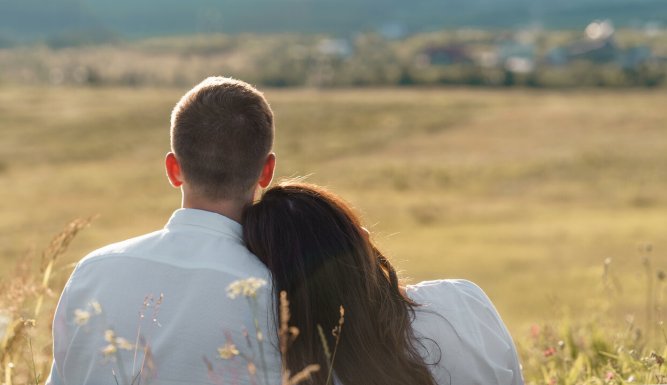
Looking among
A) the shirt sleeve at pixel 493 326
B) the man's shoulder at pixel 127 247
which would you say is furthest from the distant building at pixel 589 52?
the man's shoulder at pixel 127 247

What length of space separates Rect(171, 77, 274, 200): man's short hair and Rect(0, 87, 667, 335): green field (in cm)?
609

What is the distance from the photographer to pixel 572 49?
391ft

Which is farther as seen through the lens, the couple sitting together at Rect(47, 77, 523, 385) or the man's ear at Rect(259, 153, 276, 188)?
the man's ear at Rect(259, 153, 276, 188)

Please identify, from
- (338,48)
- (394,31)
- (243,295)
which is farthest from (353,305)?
(394,31)

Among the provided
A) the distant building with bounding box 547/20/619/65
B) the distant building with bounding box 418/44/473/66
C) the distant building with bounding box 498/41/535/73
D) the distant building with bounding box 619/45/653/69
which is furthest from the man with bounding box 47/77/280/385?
the distant building with bounding box 547/20/619/65

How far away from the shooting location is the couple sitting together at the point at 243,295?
2.61m

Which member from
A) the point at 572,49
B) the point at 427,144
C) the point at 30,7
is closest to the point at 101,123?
the point at 427,144

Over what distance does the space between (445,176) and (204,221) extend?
35351 mm

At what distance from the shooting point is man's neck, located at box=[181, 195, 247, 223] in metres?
2.90

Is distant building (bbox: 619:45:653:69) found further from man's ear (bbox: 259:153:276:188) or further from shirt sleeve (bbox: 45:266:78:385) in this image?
shirt sleeve (bbox: 45:266:78:385)

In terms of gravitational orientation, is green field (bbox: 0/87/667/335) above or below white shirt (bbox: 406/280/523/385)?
below

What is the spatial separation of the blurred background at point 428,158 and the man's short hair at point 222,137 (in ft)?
1.80

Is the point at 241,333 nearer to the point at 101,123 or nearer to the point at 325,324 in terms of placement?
the point at 325,324

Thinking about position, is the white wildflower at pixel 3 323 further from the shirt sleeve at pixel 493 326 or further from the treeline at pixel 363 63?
the treeline at pixel 363 63
